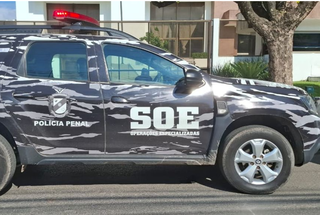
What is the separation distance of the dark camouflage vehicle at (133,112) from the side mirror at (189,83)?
1 cm

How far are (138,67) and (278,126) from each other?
1.82 metres

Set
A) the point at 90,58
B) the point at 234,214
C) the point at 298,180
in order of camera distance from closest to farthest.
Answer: the point at 234,214, the point at 90,58, the point at 298,180

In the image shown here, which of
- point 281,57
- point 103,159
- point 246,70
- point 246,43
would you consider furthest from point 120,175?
point 246,43

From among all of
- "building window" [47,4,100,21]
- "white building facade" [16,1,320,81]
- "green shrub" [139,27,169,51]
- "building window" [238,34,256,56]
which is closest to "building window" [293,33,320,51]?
"white building facade" [16,1,320,81]

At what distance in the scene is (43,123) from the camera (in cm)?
368

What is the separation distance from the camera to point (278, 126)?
13.1 ft

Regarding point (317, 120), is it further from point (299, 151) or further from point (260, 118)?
point (260, 118)

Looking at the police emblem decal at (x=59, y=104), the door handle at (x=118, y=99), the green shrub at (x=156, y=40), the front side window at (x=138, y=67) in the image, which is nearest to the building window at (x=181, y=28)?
the green shrub at (x=156, y=40)

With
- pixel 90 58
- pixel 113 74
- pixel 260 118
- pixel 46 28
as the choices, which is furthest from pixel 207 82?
pixel 46 28

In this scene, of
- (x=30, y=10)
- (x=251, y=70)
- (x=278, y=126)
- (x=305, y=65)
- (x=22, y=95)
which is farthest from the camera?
(x=30, y=10)

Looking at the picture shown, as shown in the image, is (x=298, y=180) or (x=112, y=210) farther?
(x=298, y=180)

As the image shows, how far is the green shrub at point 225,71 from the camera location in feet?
34.2

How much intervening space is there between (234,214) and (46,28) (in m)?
3.02

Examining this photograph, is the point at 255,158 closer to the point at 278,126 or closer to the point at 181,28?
the point at 278,126
